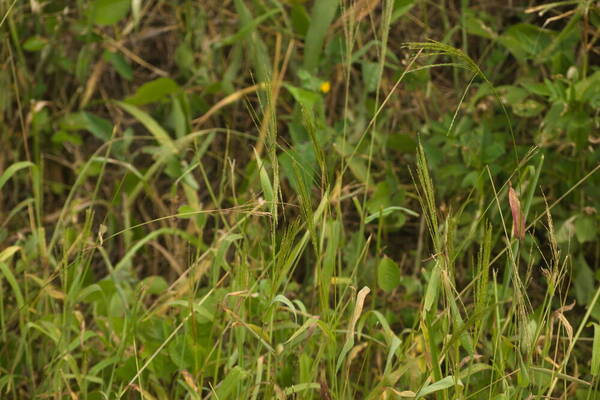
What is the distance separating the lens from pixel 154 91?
2.07 m

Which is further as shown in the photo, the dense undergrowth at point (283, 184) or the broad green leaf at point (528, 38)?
the broad green leaf at point (528, 38)

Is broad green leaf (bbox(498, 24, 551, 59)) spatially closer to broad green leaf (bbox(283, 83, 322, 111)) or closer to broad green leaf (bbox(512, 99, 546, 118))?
broad green leaf (bbox(512, 99, 546, 118))

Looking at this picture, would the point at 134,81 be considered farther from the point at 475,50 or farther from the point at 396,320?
the point at 396,320

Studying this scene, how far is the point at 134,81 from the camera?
2289mm

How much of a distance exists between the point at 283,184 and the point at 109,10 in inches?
20.3

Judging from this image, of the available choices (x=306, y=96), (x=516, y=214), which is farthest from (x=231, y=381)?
(x=306, y=96)

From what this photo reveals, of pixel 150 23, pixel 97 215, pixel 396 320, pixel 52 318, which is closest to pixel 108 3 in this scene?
pixel 150 23

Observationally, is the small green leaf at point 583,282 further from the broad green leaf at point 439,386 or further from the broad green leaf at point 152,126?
the broad green leaf at point 152,126

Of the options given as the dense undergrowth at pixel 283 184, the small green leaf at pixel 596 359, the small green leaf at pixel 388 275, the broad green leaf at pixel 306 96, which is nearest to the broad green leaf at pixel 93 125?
the dense undergrowth at pixel 283 184

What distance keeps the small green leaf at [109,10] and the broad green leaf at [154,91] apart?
153 mm

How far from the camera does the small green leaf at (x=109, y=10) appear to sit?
202 centimetres

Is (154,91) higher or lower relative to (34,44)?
lower

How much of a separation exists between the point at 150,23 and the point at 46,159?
41cm

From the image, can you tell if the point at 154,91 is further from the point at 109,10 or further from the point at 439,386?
the point at 439,386
